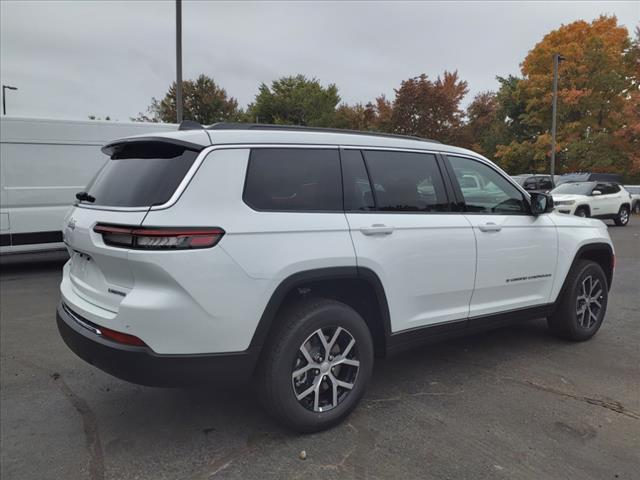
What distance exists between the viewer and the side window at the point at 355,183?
3312 millimetres

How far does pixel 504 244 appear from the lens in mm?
4078

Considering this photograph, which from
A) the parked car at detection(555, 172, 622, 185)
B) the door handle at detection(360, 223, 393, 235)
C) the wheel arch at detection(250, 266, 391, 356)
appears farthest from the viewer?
the parked car at detection(555, 172, 622, 185)

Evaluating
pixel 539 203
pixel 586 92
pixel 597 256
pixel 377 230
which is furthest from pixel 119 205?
pixel 586 92

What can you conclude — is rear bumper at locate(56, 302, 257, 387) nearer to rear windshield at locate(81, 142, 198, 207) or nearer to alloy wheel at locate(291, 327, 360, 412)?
alloy wheel at locate(291, 327, 360, 412)

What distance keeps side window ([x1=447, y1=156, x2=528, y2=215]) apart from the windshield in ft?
48.0

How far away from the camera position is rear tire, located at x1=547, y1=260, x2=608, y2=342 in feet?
15.5

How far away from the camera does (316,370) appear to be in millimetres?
3068

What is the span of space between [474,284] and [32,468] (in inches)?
121

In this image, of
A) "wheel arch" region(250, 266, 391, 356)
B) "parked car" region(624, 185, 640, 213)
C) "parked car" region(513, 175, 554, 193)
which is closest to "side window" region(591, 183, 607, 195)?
"parked car" region(513, 175, 554, 193)

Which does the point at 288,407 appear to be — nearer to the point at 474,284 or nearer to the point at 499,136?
the point at 474,284

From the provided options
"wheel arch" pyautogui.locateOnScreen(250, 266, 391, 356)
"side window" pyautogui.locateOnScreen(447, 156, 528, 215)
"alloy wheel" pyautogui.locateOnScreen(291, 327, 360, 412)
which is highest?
"side window" pyautogui.locateOnScreen(447, 156, 528, 215)

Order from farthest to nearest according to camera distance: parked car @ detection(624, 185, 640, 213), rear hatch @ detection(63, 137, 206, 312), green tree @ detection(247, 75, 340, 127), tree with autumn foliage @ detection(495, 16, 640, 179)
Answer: green tree @ detection(247, 75, 340, 127) < tree with autumn foliage @ detection(495, 16, 640, 179) < parked car @ detection(624, 185, 640, 213) < rear hatch @ detection(63, 137, 206, 312)

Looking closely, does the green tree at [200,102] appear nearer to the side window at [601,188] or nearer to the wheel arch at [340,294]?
the side window at [601,188]

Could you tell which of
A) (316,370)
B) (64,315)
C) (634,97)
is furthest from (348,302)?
(634,97)
